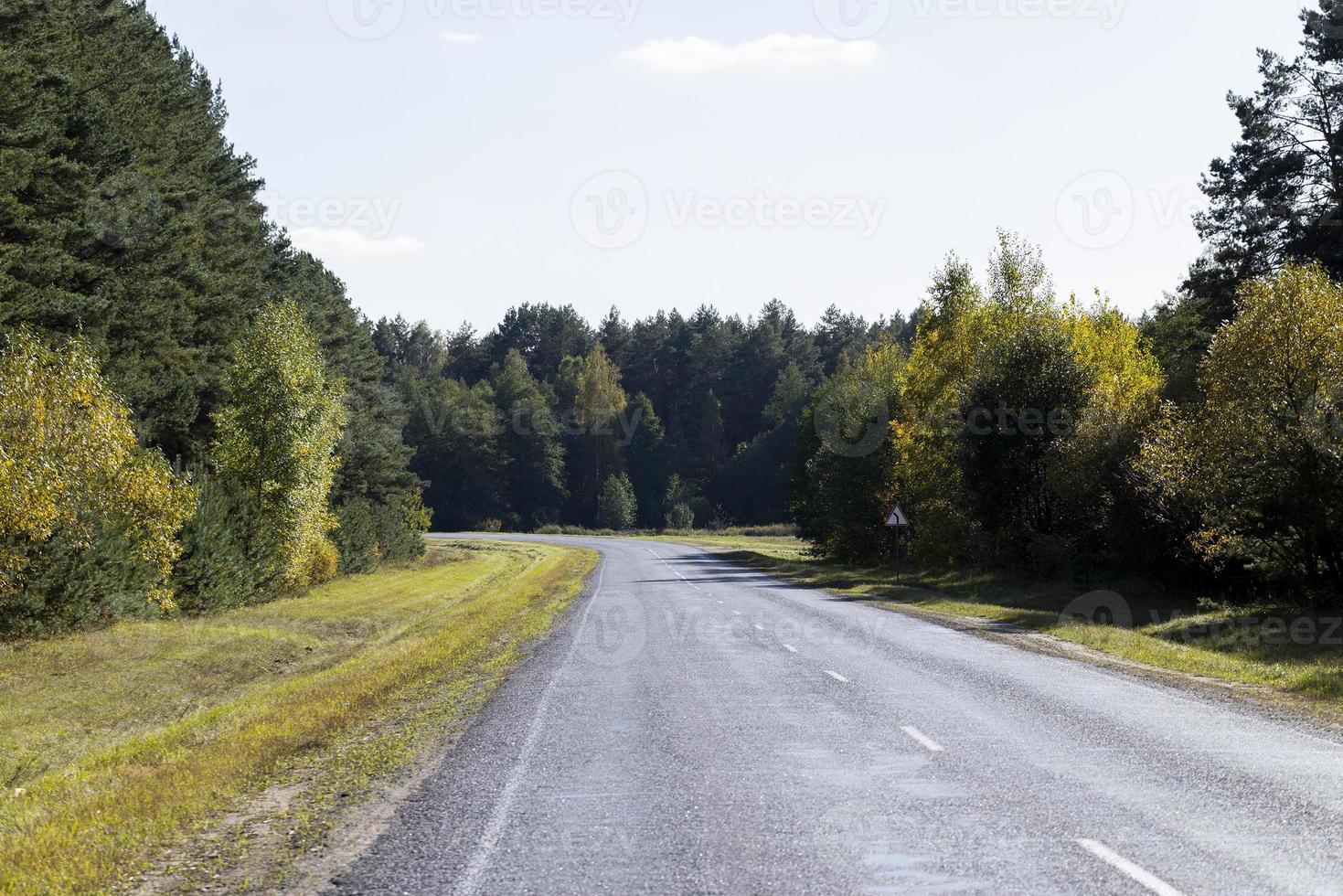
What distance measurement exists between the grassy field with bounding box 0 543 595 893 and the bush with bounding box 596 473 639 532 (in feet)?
Result: 297

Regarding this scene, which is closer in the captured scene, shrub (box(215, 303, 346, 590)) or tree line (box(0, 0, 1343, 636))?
tree line (box(0, 0, 1343, 636))

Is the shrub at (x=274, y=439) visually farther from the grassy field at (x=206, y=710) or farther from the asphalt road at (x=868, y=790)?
the asphalt road at (x=868, y=790)

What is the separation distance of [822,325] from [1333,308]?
141m

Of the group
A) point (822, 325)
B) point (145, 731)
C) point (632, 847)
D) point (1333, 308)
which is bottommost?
point (145, 731)

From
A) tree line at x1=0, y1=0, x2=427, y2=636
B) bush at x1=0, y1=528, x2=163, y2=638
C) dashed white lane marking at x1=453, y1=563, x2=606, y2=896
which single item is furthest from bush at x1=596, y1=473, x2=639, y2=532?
dashed white lane marking at x1=453, y1=563, x2=606, y2=896

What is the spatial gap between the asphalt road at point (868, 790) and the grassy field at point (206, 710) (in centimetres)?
172

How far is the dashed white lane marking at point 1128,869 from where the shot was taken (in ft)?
22.4

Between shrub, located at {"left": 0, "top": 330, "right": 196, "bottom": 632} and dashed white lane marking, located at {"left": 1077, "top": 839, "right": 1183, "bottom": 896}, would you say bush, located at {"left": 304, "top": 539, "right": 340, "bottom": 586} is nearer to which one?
shrub, located at {"left": 0, "top": 330, "right": 196, "bottom": 632}

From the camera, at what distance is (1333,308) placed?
2658 centimetres

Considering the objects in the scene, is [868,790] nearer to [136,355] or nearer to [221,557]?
[221,557]

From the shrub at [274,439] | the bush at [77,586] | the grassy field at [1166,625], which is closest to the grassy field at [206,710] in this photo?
the bush at [77,586]

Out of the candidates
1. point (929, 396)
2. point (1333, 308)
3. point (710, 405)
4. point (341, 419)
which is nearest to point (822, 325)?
point (710, 405)

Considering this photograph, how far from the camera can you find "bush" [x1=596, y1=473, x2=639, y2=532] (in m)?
131

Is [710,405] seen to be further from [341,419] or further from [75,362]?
[75,362]
